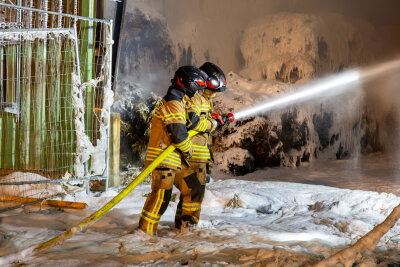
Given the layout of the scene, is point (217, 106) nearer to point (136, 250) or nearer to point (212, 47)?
point (212, 47)

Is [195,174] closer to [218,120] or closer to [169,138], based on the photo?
[169,138]

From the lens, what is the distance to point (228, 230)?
3857mm

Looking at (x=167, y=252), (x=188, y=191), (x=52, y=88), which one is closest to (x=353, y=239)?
(x=188, y=191)

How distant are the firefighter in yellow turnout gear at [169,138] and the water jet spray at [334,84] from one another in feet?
27.4

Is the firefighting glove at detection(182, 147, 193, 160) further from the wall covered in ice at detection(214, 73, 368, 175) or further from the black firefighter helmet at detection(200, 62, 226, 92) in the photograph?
the wall covered in ice at detection(214, 73, 368, 175)

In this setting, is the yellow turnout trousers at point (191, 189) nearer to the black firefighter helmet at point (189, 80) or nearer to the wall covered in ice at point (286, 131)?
the black firefighter helmet at point (189, 80)

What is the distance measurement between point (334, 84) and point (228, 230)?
12.0 meters

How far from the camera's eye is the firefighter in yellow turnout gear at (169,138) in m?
3.34

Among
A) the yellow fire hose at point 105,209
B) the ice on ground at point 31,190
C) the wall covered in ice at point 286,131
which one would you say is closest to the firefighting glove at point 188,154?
the yellow fire hose at point 105,209

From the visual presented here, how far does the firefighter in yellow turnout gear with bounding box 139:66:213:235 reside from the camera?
3340 millimetres

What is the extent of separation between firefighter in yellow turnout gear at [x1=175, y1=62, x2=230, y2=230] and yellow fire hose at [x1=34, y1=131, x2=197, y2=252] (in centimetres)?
25

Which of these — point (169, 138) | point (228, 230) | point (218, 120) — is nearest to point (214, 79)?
point (218, 120)

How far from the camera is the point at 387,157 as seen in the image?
14.1m

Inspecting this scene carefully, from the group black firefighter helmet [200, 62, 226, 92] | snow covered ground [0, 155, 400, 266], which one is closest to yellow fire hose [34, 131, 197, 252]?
snow covered ground [0, 155, 400, 266]
